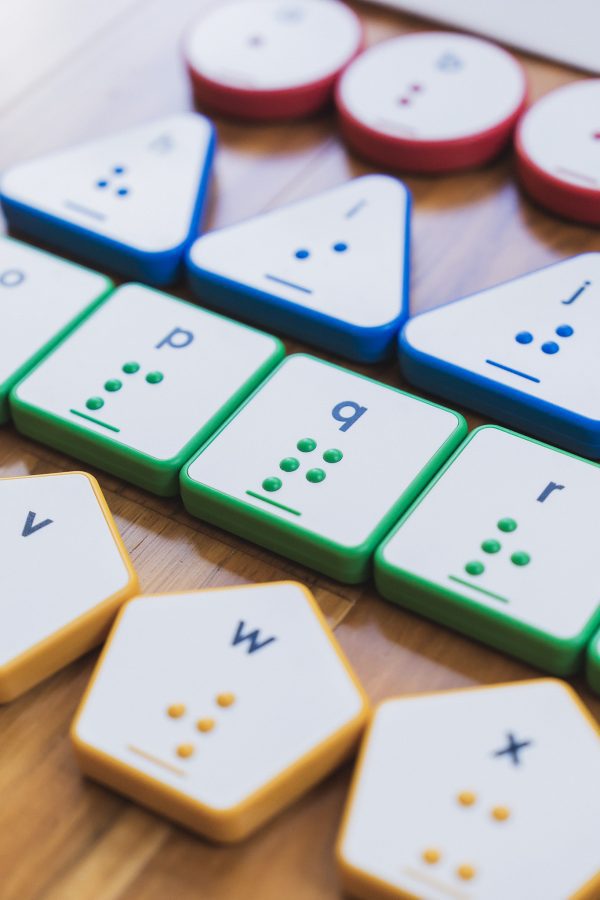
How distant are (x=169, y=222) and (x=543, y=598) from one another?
46cm

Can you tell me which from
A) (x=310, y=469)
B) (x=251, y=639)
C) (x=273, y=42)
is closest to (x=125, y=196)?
(x=273, y=42)

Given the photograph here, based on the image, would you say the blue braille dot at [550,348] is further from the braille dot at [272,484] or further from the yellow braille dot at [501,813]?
the yellow braille dot at [501,813]

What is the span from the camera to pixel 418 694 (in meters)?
0.68

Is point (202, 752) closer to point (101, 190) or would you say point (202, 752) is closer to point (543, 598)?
point (543, 598)

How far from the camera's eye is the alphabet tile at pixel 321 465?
28.5 inches

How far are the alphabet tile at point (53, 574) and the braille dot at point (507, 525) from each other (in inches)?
9.5

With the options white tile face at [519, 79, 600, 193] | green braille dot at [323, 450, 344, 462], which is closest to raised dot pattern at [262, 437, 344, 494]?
green braille dot at [323, 450, 344, 462]

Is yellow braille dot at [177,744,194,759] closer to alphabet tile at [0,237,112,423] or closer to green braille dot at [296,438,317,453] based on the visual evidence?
green braille dot at [296,438,317,453]

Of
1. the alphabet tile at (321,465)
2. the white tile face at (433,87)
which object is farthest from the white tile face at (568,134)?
the alphabet tile at (321,465)

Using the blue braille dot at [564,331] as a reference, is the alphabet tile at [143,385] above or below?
above

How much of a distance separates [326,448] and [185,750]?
236 millimetres

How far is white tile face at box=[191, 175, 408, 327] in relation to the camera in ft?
2.80

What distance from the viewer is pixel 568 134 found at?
3.10 feet

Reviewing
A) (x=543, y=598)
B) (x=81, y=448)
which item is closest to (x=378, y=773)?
(x=543, y=598)
